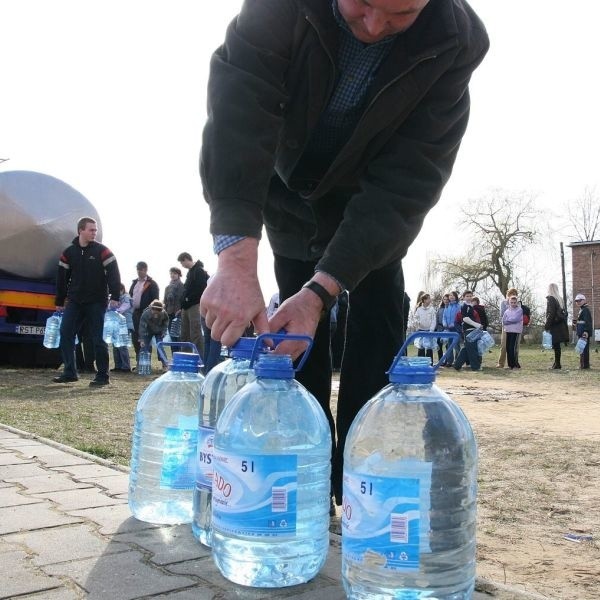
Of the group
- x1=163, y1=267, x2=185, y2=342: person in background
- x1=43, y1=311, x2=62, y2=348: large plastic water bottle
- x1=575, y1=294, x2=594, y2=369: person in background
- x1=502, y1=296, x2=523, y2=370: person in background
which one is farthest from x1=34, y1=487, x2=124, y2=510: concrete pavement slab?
x1=575, y1=294, x2=594, y2=369: person in background

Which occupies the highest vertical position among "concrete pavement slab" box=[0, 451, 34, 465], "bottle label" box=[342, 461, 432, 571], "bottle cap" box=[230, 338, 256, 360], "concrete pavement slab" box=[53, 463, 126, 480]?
"bottle cap" box=[230, 338, 256, 360]

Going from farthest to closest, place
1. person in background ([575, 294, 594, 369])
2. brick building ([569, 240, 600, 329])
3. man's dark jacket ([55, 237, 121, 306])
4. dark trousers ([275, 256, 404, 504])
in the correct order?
brick building ([569, 240, 600, 329]) < person in background ([575, 294, 594, 369]) < man's dark jacket ([55, 237, 121, 306]) < dark trousers ([275, 256, 404, 504])

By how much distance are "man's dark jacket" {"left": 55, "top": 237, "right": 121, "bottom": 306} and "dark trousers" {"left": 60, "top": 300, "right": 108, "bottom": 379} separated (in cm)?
13

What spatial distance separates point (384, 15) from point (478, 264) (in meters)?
49.8

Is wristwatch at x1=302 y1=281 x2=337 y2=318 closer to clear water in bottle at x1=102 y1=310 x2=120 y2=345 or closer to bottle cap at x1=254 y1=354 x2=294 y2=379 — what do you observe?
bottle cap at x1=254 y1=354 x2=294 y2=379

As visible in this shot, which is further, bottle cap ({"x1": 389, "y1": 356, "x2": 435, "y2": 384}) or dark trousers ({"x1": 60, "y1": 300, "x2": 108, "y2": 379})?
dark trousers ({"x1": 60, "y1": 300, "x2": 108, "y2": 379})

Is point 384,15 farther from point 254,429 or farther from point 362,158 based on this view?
point 254,429

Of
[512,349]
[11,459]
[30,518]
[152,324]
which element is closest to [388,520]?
[30,518]

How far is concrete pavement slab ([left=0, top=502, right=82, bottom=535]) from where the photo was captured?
7.97 ft

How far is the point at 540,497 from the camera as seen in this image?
361cm

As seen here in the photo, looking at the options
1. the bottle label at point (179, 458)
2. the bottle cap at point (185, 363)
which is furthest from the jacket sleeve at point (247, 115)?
the bottle label at point (179, 458)

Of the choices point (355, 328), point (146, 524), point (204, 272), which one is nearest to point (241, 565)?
point (146, 524)

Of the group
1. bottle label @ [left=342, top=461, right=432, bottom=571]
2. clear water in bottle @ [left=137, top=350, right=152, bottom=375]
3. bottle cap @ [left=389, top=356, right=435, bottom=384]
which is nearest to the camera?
bottle label @ [left=342, top=461, right=432, bottom=571]

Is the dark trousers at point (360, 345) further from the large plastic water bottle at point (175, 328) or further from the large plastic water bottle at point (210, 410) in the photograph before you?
the large plastic water bottle at point (175, 328)
